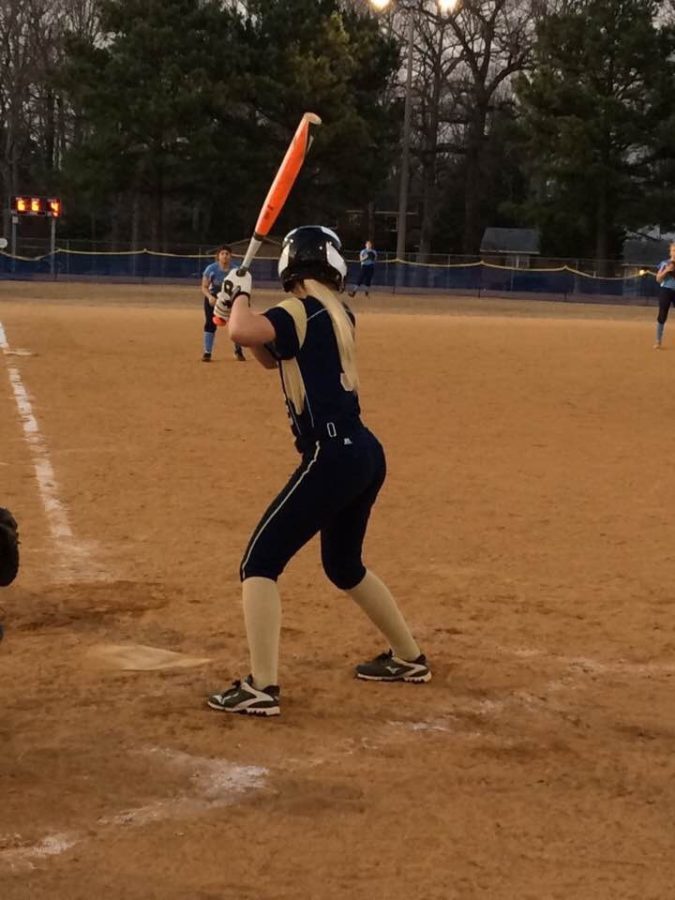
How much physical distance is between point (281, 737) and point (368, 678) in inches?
31.4

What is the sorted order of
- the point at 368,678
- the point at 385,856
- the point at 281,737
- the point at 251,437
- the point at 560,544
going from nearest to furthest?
the point at 385,856 < the point at 281,737 < the point at 368,678 < the point at 560,544 < the point at 251,437

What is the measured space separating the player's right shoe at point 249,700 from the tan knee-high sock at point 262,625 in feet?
0.11

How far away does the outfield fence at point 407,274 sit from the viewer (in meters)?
50.6

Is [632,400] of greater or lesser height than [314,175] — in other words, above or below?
below

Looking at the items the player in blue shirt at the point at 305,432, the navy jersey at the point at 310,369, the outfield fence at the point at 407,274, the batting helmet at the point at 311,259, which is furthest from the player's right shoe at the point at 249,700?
the outfield fence at the point at 407,274

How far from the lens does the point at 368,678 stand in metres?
5.65

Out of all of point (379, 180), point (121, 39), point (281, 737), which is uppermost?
point (121, 39)

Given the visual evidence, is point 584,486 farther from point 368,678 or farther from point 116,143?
point 116,143

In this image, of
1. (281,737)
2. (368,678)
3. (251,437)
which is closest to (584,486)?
(251,437)

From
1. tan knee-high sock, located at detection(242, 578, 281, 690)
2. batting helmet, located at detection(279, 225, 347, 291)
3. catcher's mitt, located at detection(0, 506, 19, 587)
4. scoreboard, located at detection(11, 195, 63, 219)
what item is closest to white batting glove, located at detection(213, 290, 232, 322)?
batting helmet, located at detection(279, 225, 347, 291)

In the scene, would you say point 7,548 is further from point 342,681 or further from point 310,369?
point 342,681

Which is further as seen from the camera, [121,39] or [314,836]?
[121,39]

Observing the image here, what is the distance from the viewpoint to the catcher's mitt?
15.4 feet

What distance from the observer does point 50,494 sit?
937 centimetres
